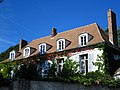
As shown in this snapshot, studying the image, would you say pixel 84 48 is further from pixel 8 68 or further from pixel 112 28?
pixel 8 68

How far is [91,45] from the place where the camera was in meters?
24.5

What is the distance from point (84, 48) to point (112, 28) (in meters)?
4.03

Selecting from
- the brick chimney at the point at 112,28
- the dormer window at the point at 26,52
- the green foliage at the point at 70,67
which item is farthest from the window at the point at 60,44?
the dormer window at the point at 26,52

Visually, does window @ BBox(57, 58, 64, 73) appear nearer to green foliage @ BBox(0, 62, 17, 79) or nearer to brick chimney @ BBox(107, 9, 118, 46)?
brick chimney @ BBox(107, 9, 118, 46)

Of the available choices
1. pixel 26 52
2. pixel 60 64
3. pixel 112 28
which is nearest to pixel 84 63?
pixel 60 64

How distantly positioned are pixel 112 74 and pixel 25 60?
481 inches

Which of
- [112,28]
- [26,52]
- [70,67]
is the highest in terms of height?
[112,28]

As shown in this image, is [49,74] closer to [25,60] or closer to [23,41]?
[25,60]

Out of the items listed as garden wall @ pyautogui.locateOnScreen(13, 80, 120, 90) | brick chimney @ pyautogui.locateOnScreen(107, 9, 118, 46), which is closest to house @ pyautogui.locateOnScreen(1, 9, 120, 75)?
brick chimney @ pyautogui.locateOnScreen(107, 9, 118, 46)

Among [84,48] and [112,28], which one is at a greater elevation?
[112,28]

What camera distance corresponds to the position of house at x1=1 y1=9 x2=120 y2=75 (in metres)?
24.4

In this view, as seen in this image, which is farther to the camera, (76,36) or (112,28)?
(76,36)

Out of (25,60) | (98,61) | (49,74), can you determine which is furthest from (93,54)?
(25,60)

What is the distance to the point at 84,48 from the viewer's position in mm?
25141
